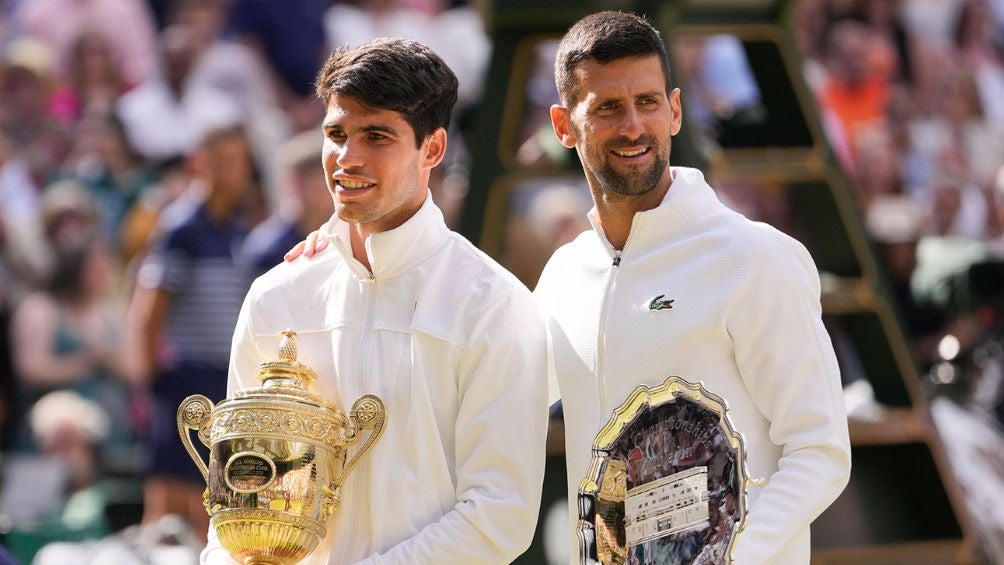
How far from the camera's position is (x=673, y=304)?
160 inches

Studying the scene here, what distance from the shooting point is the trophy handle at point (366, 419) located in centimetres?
401

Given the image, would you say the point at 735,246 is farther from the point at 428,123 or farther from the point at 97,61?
the point at 97,61

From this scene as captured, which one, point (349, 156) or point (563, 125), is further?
point (563, 125)

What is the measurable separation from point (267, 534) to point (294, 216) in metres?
4.69

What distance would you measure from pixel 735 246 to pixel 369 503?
1.01 metres

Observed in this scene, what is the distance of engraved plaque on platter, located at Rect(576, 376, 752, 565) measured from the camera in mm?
3451

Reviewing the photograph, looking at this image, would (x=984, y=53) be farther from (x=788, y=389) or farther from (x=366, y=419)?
(x=366, y=419)

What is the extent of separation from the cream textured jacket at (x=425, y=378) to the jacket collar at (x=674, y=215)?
316 millimetres

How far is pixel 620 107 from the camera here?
4137 millimetres

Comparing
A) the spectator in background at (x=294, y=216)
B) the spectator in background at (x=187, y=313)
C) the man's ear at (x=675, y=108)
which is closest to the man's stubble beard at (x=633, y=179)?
the man's ear at (x=675, y=108)

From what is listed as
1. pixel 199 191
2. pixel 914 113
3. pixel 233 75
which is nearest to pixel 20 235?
pixel 199 191

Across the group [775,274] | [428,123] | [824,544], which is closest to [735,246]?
[775,274]

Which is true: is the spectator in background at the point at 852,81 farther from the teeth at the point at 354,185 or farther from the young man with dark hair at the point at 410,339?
the teeth at the point at 354,185

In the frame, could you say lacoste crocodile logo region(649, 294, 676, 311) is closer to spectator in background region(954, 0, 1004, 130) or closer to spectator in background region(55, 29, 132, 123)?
spectator in background region(55, 29, 132, 123)
